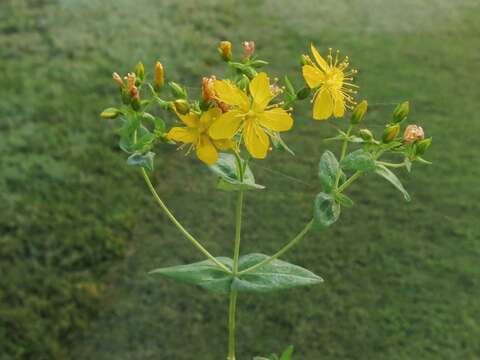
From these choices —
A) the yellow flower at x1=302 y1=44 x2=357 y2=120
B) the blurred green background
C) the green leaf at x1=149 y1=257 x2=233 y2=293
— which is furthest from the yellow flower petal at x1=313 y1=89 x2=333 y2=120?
the blurred green background

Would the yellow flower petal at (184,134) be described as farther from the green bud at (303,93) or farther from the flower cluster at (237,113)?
the green bud at (303,93)

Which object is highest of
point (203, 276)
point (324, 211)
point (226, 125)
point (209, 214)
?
point (226, 125)

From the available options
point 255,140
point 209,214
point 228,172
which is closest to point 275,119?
point 255,140

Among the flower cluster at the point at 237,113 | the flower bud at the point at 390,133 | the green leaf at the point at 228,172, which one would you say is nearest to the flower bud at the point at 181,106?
the flower cluster at the point at 237,113

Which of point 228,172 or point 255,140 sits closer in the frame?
point 255,140

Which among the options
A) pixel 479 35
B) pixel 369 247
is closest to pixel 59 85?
pixel 369 247

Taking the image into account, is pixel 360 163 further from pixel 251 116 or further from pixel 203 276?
pixel 203 276
